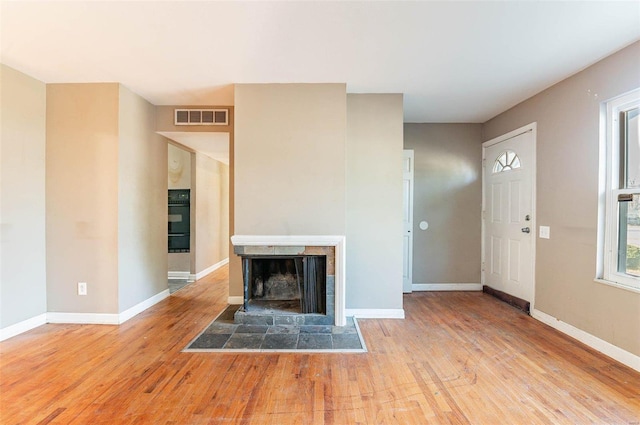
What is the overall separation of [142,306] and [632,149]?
5175 millimetres

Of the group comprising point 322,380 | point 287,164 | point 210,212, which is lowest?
point 322,380

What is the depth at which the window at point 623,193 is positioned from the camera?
92.1 inches

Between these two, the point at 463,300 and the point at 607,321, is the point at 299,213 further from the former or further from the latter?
the point at 607,321

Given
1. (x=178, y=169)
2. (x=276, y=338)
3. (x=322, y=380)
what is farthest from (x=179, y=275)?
(x=322, y=380)

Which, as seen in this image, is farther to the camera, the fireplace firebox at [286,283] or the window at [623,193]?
the fireplace firebox at [286,283]

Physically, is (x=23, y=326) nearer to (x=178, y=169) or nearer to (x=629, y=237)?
(x=178, y=169)

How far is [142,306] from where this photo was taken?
3438 millimetres

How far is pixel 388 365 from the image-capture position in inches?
89.0

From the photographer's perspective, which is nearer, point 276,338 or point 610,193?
point 610,193

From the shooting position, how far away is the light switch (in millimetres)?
3108

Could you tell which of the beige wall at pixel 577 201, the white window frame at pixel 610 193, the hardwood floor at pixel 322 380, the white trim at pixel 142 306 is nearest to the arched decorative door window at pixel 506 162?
the beige wall at pixel 577 201

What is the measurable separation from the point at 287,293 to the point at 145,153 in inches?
96.6

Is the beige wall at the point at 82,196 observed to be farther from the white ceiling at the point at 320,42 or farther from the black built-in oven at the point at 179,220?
the black built-in oven at the point at 179,220

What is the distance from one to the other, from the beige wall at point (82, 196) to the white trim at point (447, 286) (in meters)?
3.92
